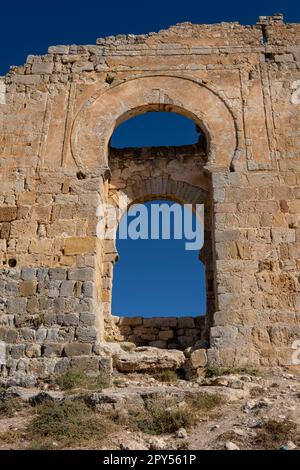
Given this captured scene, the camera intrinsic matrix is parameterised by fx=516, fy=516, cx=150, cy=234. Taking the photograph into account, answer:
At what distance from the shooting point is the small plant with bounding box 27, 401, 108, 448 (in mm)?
5402

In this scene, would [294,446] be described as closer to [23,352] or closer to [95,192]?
[23,352]

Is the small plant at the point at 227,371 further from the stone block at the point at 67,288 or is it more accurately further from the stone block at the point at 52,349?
the stone block at the point at 67,288

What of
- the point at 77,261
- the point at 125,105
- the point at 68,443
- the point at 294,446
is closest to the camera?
the point at 294,446

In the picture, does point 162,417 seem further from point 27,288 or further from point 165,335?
point 165,335

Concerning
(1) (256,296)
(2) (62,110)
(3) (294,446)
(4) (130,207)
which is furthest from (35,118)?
(3) (294,446)

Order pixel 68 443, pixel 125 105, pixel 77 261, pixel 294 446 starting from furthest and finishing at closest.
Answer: pixel 125 105
pixel 77 261
pixel 68 443
pixel 294 446

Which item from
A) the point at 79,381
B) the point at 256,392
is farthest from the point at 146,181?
the point at 256,392

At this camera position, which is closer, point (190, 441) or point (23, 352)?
point (190, 441)

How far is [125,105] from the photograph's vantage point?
10.4m

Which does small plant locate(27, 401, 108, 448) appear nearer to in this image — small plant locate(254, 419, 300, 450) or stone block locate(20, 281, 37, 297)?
small plant locate(254, 419, 300, 450)

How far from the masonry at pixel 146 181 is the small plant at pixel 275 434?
2.73 metres

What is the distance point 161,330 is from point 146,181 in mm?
3086

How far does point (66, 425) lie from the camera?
5621 millimetres

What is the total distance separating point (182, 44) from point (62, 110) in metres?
2.93
